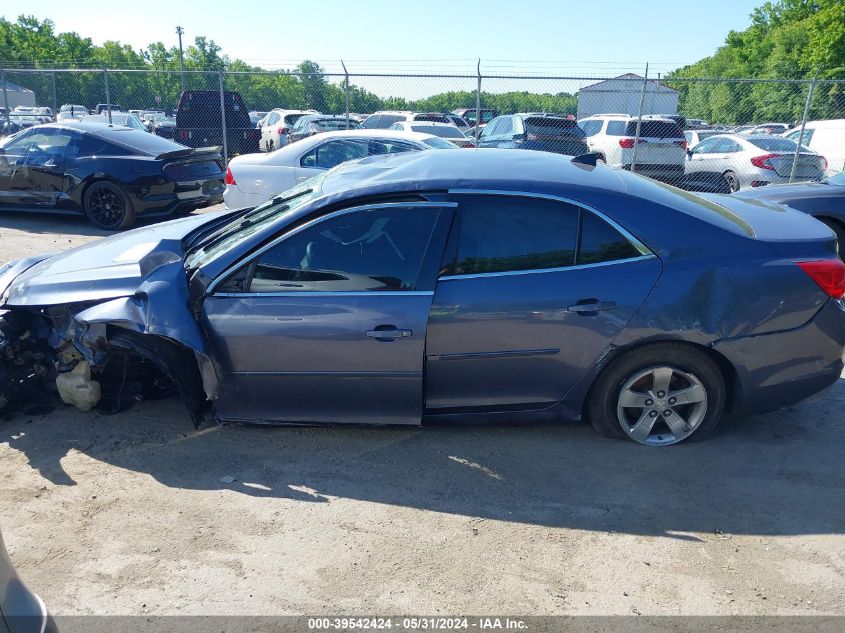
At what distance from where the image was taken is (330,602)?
2842mm

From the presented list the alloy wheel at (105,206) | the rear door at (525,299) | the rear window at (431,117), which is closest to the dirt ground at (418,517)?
the rear door at (525,299)

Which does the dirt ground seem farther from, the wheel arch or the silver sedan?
the silver sedan

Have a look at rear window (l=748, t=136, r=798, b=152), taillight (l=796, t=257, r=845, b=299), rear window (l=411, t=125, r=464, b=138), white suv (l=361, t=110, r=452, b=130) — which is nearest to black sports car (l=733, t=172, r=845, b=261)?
taillight (l=796, t=257, r=845, b=299)

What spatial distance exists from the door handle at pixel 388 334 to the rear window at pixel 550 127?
476 inches

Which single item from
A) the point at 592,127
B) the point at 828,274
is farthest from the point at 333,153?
the point at 592,127

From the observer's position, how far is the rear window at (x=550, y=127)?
14922 mm

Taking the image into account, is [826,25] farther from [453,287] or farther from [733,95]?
[453,287]

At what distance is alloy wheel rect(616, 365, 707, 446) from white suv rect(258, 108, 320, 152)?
19426 millimetres

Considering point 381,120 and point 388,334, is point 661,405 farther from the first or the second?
point 381,120

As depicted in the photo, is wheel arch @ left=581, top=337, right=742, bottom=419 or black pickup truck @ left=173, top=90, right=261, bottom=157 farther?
black pickup truck @ left=173, top=90, right=261, bottom=157

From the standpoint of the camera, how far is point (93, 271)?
4168mm

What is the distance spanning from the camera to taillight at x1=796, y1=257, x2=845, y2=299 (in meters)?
3.79

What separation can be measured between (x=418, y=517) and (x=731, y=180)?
43.4 ft

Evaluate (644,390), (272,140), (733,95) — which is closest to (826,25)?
(733,95)
